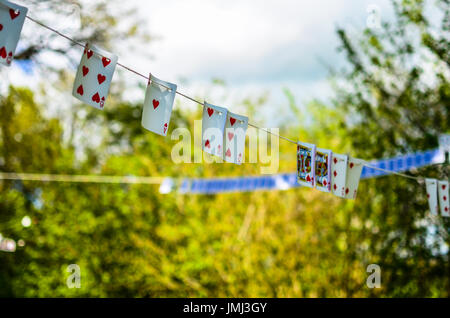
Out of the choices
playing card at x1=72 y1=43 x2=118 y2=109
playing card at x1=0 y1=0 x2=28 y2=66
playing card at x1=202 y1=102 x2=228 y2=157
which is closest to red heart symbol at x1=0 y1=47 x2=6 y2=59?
playing card at x1=0 y1=0 x2=28 y2=66

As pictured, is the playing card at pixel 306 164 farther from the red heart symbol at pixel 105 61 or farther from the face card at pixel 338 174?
the red heart symbol at pixel 105 61

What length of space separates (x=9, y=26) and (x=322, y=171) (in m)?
2.27

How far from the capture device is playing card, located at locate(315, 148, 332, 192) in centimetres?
381

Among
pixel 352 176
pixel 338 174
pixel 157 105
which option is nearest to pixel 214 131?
pixel 157 105

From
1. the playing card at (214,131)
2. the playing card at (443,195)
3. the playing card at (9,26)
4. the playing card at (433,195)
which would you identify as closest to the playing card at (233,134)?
the playing card at (214,131)

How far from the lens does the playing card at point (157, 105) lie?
3068 mm

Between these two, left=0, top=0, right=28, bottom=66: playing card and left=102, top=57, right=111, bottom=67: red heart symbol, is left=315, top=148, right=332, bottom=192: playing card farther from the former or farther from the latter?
left=0, top=0, right=28, bottom=66: playing card

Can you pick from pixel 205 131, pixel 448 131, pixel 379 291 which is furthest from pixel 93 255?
pixel 205 131

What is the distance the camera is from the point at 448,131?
5961 millimetres

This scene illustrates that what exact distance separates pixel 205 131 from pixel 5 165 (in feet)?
36.4

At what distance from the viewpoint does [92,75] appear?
287cm

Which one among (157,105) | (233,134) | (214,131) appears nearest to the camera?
(157,105)

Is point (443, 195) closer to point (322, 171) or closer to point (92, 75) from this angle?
point (322, 171)
